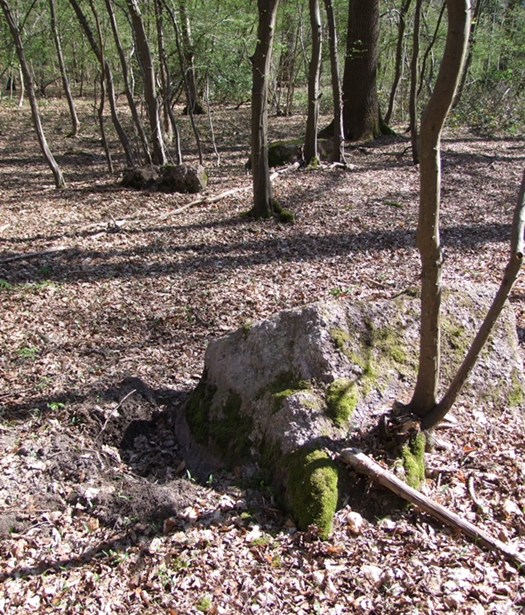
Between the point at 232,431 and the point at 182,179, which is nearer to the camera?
the point at 232,431

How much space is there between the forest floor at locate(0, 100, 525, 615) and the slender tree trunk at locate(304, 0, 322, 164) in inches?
83.3

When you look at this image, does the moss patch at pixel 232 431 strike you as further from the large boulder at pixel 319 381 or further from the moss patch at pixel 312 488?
the moss patch at pixel 312 488

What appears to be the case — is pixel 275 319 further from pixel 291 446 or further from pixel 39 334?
pixel 39 334

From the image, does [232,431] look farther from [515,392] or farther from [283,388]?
[515,392]

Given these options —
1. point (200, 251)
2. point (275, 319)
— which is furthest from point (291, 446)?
point (200, 251)

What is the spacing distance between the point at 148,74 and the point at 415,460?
41.9 ft

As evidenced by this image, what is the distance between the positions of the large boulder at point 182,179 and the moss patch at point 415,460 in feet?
33.1

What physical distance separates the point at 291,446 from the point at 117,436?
6.14 feet

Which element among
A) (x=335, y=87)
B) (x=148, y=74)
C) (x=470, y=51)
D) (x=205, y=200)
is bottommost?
(x=205, y=200)

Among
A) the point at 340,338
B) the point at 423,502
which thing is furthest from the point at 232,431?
the point at 423,502

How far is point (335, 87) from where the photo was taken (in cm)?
1296

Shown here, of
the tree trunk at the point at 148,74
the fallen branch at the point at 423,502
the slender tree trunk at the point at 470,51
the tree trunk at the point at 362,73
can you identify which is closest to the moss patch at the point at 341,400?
the fallen branch at the point at 423,502

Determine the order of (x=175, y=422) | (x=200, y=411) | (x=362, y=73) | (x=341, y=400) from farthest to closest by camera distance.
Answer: (x=362, y=73) < (x=175, y=422) < (x=200, y=411) < (x=341, y=400)

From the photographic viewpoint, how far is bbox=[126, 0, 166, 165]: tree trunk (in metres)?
11.7
